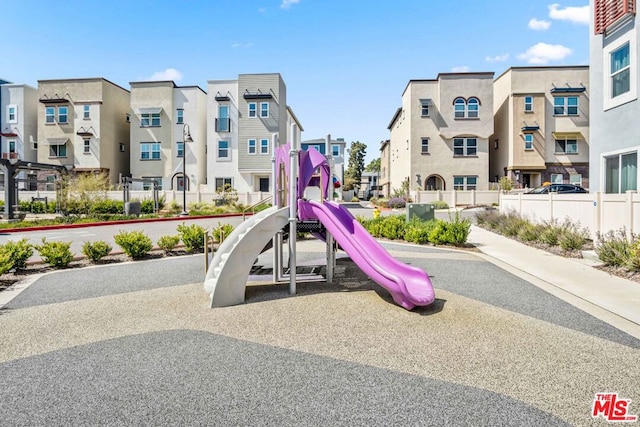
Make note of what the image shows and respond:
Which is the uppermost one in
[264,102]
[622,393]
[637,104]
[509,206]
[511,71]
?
[511,71]

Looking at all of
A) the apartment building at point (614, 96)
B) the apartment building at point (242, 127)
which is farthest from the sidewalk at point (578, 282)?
the apartment building at point (242, 127)

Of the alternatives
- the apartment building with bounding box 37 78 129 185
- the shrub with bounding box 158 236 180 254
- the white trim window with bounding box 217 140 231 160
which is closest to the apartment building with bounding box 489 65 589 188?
the white trim window with bounding box 217 140 231 160

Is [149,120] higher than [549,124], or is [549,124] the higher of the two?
[149,120]

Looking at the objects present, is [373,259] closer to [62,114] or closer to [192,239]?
[192,239]

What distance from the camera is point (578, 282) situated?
Result: 8.35m

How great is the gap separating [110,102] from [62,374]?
44.2 m

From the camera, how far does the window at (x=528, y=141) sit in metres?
36.9

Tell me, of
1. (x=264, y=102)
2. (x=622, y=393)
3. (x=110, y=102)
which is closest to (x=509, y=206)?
(x=622, y=393)

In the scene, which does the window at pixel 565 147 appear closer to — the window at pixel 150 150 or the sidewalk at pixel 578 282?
the sidewalk at pixel 578 282

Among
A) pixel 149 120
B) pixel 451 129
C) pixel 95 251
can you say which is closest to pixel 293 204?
pixel 95 251

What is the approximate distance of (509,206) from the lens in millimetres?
19844

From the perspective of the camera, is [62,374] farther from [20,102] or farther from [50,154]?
[20,102]

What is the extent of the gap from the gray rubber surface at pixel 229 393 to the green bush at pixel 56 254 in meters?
6.38

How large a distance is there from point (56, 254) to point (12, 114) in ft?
140
